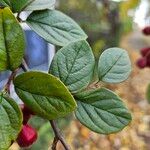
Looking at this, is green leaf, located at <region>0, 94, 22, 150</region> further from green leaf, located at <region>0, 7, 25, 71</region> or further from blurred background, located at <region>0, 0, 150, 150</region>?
blurred background, located at <region>0, 0, 150, 150</region>

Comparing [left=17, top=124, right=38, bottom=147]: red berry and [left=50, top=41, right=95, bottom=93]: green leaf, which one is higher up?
[left=50, top=41, right=95, bottom=93]: green leaf

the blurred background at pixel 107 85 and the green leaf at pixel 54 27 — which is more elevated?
the green leaf at pixel 54 27

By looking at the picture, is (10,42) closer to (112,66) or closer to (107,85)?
(112,66)

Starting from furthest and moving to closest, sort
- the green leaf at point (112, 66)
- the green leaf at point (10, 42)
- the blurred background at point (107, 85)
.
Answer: the blurred background at point (107, 85) → the green leaf at point (112, 66) → the green leaf at point (10, 42)

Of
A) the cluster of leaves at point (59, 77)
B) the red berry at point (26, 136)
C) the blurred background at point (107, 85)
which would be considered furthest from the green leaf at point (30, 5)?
the blurred background at point (107, 85)

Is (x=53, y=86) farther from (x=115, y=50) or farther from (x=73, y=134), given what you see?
(x=73, y=134)

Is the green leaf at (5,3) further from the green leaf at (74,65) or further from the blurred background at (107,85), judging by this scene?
the blurred background at (107,85)

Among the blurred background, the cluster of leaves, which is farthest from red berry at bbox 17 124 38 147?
the blurred background
